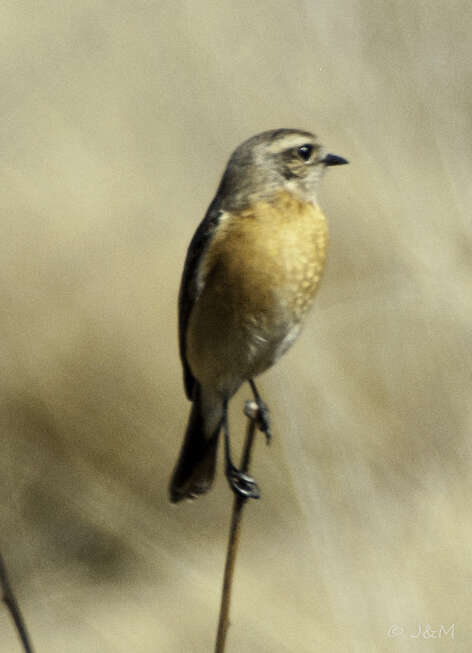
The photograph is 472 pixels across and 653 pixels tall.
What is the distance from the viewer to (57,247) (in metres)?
7.27

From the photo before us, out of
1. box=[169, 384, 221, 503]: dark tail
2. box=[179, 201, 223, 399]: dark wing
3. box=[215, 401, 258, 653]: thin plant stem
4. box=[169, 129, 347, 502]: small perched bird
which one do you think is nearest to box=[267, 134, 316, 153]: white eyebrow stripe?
box=[169, 129, 347, 502]: small perched bird

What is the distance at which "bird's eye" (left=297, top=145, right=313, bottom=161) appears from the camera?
12.0 feet

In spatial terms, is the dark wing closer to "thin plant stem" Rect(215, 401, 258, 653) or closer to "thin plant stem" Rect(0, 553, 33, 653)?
"thin plant stem" Rect(215, 401, 258, 653)

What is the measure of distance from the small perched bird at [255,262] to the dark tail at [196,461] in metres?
0.25

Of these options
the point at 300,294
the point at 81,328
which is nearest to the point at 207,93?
the point at 81,328

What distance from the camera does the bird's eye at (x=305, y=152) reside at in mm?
3656

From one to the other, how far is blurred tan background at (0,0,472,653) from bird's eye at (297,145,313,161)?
0.56 ft

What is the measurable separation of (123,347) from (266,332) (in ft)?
10.3

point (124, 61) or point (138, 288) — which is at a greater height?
point (124, 61)

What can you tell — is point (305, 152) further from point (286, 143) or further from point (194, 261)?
point (194, 261)

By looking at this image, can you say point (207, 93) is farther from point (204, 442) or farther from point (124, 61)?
point (204, 442)

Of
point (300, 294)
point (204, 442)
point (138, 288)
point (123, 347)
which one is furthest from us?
point (138, 288)

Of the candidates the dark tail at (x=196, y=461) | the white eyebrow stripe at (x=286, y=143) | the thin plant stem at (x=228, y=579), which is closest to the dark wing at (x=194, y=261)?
the white eyebrow stripe at (x=286, y=143)

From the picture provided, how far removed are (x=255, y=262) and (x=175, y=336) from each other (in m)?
3.37
